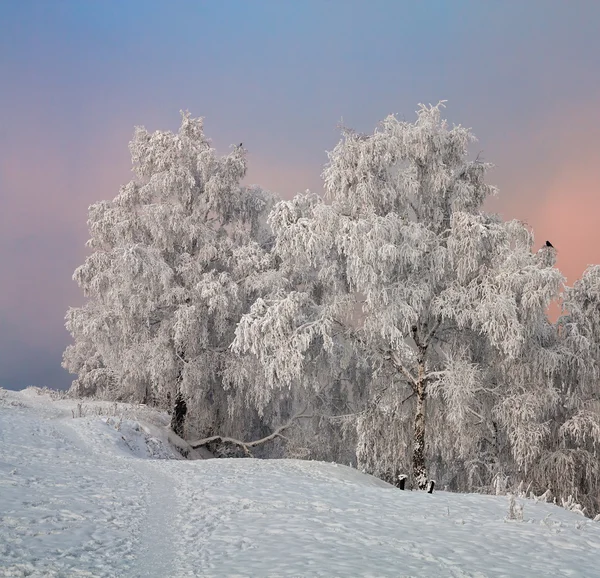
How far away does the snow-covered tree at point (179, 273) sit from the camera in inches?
814

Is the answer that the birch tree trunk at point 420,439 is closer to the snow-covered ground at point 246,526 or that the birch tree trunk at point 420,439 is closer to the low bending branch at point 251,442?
the snow-covered ground at point 246,526

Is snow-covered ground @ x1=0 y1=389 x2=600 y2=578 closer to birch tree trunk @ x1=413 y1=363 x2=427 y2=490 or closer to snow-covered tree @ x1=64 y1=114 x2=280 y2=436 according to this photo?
birch tree trunk @ x1=413 y1=363 x2=427 y2=490

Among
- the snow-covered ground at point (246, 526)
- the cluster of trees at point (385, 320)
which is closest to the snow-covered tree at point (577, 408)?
the cluster of trees at point (385, 320)

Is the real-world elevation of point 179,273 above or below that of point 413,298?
above

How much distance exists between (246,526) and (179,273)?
50.4ft

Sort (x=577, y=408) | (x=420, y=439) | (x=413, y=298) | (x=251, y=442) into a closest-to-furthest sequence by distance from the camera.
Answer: (x=413, y=298)
(x=420, y=439)
(x=577, y=408)
(x=251, y=442)

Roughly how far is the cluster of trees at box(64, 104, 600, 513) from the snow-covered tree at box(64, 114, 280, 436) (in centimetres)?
9

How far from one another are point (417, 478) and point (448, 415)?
6.70ft

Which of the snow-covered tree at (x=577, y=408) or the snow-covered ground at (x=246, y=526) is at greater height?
the snow-covered tree at (x=577, y=408)

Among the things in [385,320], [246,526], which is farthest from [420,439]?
[246,526]

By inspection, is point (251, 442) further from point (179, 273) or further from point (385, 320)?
point (385, 320)

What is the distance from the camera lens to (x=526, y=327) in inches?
612

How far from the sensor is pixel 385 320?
1584cm

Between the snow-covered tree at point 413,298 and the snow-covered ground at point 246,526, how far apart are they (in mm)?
4557
